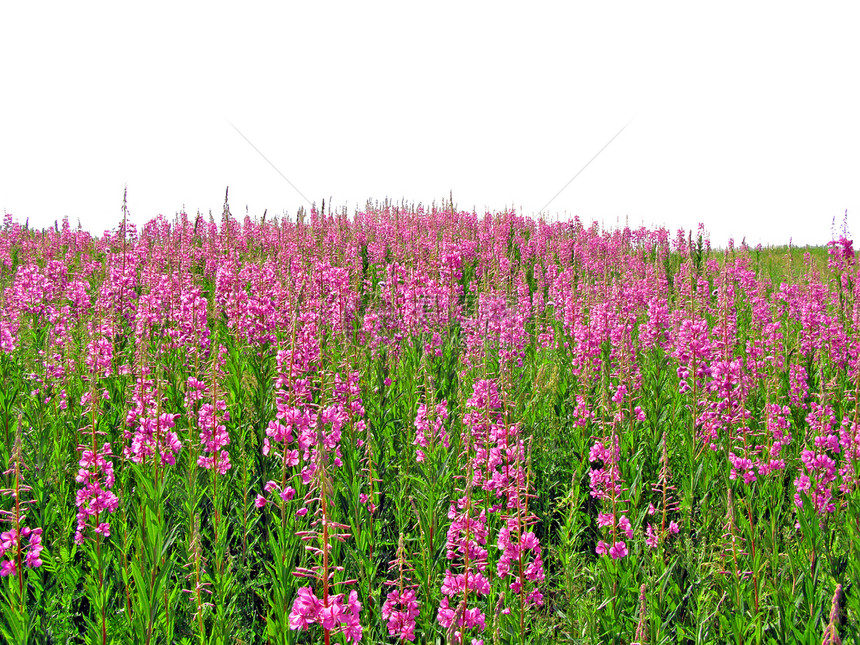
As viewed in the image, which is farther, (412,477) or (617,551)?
(412,477)

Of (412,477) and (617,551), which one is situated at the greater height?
(412,477)

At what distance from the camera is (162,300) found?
6480 mm

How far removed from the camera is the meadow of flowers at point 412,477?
9.11 ft

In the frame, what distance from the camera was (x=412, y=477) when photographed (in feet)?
11.4

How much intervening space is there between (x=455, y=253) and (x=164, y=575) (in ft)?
22.6

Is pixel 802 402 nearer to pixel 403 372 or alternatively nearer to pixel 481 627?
pixel 403 372

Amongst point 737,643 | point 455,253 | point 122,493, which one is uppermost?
point 455,253

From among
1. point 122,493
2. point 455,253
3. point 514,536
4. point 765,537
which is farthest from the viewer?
point 455,253

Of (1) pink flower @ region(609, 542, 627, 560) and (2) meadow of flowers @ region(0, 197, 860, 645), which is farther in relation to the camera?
(1) pink flower @ region(609, 542, 627, 560)

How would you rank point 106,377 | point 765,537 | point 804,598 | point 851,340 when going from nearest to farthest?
1. point 804,598
2. point 765,537
3. point 106,377
4. point 851,340

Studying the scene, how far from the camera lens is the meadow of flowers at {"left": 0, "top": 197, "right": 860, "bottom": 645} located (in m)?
2.78

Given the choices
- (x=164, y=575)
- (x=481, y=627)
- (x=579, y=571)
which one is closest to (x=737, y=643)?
(x=579, y=571)

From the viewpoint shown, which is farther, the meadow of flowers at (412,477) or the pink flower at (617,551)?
the pink flower at (617,551)

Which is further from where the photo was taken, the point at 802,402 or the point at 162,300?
the point at 162,300
